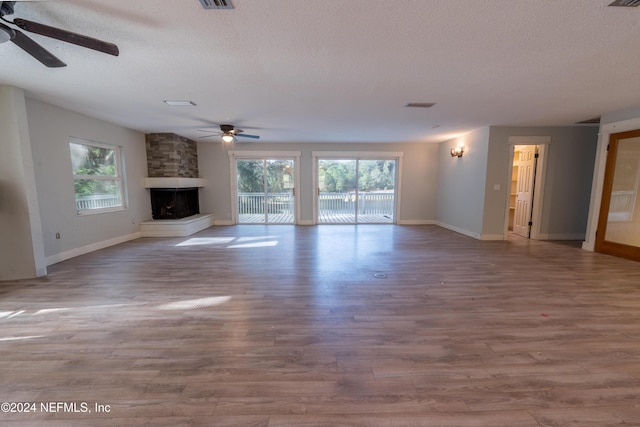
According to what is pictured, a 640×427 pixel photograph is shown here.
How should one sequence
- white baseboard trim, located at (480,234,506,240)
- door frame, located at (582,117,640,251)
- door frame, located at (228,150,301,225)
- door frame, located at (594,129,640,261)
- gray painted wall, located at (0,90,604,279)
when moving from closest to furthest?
gray painted wall, located at (0,90,604,279), door frame, located at (594,129,640,261), door frame, located at (582,117,640,251), white baseboard trim, located at (480,234,506,240), door frame, located at (228,150,301,225)

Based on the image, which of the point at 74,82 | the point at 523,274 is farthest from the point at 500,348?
the point at 74,82

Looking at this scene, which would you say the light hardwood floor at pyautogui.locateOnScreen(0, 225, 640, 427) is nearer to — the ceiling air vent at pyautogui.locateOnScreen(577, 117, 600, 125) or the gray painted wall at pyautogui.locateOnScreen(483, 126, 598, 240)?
the gray painted wall at pyautogui.locateOnScreen(483, 126, 598, 240)

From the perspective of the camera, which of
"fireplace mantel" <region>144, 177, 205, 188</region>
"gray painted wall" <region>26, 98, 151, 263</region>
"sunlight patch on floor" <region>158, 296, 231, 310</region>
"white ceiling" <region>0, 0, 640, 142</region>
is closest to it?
"white ceiling" <region>0, 0, 640, 142</region>

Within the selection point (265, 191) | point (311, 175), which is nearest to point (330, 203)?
point (311, 175)

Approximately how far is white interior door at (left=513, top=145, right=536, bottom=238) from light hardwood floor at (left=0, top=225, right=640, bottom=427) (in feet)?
7.10

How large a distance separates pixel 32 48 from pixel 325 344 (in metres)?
3.04

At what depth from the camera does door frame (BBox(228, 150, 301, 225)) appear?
23.4ft

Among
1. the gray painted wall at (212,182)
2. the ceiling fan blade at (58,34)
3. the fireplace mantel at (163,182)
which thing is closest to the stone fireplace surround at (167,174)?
the fireplace mantel at (163,182)

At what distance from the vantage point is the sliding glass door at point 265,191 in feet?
24.1

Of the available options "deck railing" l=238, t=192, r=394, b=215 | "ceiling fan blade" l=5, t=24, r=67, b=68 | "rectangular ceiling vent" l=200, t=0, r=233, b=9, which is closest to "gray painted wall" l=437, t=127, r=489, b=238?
"deck railing" l=238, t=192, r=394, b=215

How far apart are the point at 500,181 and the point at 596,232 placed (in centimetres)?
172

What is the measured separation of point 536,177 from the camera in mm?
5496

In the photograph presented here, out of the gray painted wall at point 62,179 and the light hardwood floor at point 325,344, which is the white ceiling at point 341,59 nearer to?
the gray painted wall at point 62,179

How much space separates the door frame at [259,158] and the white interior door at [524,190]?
215 inches
